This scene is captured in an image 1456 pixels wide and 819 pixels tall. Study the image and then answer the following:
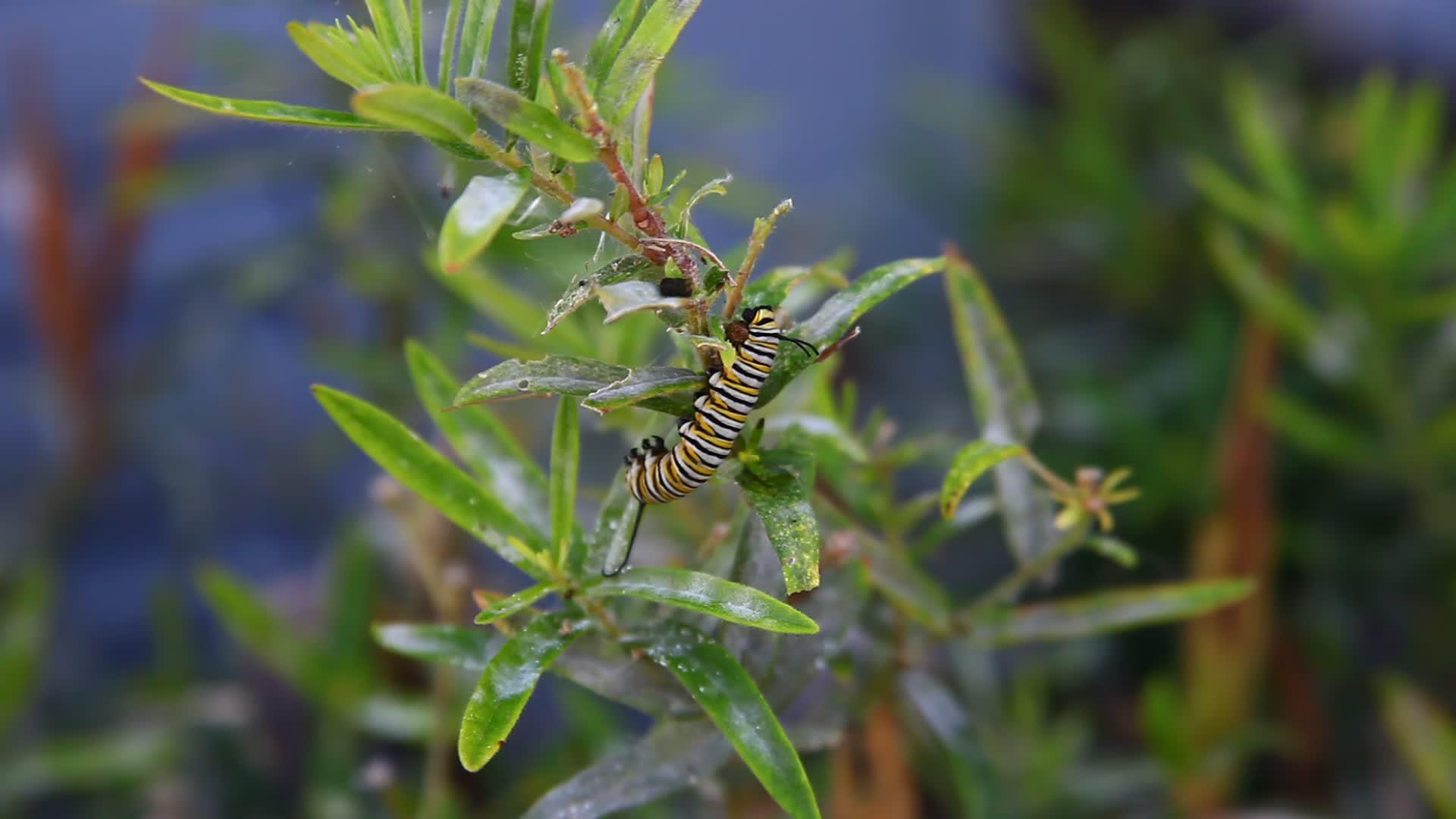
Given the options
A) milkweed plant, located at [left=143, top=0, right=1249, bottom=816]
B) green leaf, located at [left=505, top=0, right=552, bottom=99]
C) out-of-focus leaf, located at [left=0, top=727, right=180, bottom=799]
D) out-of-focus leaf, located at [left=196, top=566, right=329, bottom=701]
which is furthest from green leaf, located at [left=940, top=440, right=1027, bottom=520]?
out-of-focus leaf, located at [left=0, top=727, right=180, bottom=799]

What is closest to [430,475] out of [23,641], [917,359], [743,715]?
[743,715]

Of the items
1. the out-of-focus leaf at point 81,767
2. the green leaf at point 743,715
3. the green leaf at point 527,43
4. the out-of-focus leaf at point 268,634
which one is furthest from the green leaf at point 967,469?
the out-of-focus leaf at point 81,767

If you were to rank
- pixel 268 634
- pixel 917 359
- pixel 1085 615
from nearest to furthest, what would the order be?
1. pixel 1085 615
2. pixel 268 634
3. pixel 917 359

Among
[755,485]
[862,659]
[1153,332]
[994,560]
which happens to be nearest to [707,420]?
[755,485]

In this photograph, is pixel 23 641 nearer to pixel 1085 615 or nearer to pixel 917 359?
pixel 1085 615

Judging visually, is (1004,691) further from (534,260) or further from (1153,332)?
(534,260)

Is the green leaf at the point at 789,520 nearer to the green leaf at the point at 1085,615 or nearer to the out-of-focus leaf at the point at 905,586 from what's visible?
the out-of-focus leaf at the point at 905,586
